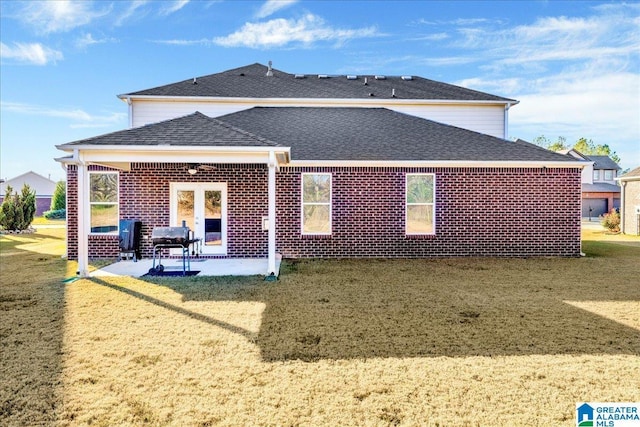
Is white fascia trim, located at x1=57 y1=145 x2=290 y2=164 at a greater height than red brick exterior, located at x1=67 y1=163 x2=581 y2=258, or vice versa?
white fascia trim, located at x1=57 y1=145 x2=290 y2=164

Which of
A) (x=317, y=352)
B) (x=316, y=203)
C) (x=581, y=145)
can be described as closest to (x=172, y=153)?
(x=316, y=203)

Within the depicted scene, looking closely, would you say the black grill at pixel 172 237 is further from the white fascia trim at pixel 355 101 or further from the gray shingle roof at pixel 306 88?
the gray shingle roof at pixel 306 88

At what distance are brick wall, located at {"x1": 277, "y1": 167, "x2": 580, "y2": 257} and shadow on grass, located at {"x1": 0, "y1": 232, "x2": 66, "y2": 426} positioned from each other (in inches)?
242

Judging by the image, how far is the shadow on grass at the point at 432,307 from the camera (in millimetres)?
A: 4621

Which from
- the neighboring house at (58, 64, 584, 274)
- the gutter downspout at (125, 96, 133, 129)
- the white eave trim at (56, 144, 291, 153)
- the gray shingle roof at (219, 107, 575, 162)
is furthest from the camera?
the gutter downspout at (125, 96, 133, 129)

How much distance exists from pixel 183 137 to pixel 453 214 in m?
8.07

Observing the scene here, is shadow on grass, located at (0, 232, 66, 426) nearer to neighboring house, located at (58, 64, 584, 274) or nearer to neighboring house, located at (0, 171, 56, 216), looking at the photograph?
neighboring house, located at (58, 64, 584, 274)

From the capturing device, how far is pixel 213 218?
1185cm

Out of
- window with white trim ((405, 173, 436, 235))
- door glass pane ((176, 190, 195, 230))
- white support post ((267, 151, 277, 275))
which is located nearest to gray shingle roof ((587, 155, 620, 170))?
window with white trim ((405, 173, 436, 235))

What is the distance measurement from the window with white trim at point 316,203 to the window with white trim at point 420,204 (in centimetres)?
247

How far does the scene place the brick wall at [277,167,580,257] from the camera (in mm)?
11727

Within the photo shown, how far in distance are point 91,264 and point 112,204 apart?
6.36 ft

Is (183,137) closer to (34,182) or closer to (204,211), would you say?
(204,211)

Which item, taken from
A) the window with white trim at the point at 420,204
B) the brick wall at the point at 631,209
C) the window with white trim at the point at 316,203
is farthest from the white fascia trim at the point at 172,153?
the brick wall at the point at 631,209
